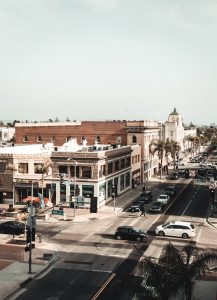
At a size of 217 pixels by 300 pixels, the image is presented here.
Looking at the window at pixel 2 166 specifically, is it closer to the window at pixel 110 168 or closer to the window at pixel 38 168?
the window at pixel 38 168

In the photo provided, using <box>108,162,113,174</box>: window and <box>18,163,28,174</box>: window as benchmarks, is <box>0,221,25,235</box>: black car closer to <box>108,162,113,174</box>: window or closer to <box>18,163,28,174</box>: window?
<box>18,163,28,174</box>: window

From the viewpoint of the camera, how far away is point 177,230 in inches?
1902

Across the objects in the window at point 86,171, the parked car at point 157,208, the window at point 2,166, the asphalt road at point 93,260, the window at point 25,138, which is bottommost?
the asphalt road at point 93,260

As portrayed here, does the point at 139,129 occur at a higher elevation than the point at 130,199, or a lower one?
higher

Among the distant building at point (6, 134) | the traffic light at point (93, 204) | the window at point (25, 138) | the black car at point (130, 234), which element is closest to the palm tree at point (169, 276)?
the black car at point (130, 234)

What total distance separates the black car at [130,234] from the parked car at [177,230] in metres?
2.85

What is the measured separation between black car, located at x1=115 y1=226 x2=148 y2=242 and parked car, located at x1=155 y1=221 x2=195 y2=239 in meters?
2.85

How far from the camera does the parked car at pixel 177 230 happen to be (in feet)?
157

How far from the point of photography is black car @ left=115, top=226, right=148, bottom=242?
46188mm

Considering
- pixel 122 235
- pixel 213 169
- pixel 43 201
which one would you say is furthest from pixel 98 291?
pixel 213 169

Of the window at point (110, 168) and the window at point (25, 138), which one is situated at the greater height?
the window at point (25, 138)

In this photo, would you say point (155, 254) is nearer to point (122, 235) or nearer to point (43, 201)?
point (122, 235)

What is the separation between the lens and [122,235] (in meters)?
46.7

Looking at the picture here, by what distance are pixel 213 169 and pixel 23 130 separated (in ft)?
166
